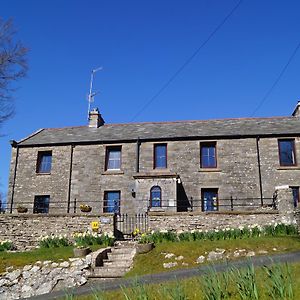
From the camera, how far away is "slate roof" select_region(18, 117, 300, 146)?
26.1 m

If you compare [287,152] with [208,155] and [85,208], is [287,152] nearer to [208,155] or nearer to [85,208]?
[208,155]

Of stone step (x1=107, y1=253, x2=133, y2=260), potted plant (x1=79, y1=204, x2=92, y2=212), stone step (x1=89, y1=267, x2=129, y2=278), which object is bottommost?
stone step (x1=89, y1=267, x2=129, y2=278)

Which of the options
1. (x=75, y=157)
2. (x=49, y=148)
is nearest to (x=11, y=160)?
(x=49, y=148)

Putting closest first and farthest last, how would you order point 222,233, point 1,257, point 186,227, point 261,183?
point 1,257
point 222,233
point 186,227
point 261,183

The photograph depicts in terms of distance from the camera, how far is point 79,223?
68.0 feet

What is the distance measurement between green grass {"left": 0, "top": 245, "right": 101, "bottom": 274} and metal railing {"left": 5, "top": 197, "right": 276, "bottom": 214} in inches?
258

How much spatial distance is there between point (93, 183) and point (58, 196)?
7.85 feet

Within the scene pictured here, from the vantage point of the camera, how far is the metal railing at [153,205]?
77.7ft

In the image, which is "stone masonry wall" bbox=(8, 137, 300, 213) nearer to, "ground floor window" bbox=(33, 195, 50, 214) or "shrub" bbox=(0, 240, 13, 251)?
"ground floor window" bbox=(33, 195, 50, 214)

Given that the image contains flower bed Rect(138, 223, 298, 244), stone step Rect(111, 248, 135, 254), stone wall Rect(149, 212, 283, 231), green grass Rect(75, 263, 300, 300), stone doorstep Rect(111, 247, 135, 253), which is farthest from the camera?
stone wall Rect(149, 212, 283, 231)

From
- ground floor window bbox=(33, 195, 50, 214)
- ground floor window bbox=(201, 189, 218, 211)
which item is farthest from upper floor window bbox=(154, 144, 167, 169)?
ground floor window bbox=(33, 195, 50, 214)

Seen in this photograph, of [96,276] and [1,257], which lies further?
[1,257]

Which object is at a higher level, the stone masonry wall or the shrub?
the stone masonry wall

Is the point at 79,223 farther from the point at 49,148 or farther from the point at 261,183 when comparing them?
the point at 261,183
